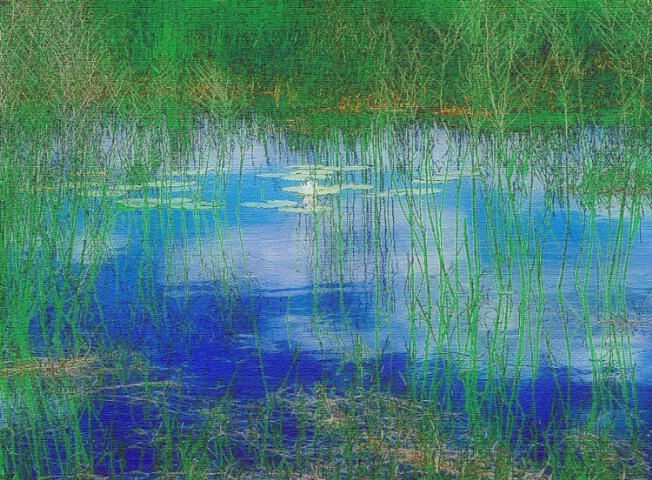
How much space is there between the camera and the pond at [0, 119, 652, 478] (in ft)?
7.73

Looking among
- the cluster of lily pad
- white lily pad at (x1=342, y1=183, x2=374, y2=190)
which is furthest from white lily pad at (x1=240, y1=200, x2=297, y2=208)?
white lily pad at (x1=342, y1=183, x2=374, y2=190)

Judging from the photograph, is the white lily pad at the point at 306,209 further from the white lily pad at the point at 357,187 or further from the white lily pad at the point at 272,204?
the white lily pad at the point at 357,187

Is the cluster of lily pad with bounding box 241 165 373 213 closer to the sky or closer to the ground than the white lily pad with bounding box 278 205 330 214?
closer to the sky

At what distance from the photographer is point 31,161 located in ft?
11.6

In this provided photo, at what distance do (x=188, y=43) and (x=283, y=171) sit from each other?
111 centimetres

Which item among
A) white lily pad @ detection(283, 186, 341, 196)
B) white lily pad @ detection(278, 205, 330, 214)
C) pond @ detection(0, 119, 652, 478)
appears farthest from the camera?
white lily pad @ detection(283, 186, 341, 196)

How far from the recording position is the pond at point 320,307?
2355mm

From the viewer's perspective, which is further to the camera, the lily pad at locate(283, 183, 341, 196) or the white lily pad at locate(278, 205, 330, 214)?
the lily pad at locate(283, 183, 341, 196)

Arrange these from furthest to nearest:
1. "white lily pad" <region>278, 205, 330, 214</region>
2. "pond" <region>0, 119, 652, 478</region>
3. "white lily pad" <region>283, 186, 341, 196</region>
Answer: "white lily pad" <region>283, 186, 341, 196</region>
"white lily pad" <region>278, 205, 330, 214</region>
"pond" <region>0, 119, 652, 478</region>

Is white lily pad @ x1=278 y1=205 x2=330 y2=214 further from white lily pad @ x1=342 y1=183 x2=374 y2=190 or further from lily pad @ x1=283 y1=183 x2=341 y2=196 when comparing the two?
white lily pad @ x1=342 y1=183 x2=374 y2=190

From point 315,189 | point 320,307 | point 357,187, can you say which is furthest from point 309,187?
point 320,307

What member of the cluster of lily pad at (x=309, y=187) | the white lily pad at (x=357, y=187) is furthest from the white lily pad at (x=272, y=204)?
the white lily pad at (x=357, y=187)

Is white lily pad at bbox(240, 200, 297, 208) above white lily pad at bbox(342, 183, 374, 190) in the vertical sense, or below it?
below

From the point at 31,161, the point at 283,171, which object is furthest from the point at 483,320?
the point at 31,161
